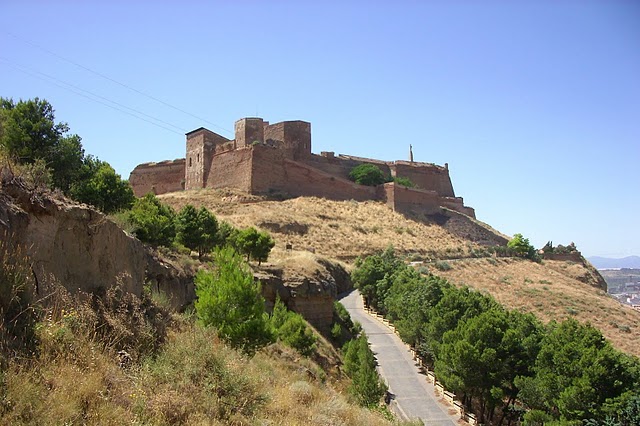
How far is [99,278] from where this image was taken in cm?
682

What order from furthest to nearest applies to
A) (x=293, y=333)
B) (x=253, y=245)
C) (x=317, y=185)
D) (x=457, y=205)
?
(x=457, y=205), (x=317, y=185), (x=253, y=245), (x=293, y=333)

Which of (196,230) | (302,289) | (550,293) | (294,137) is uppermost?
(294,137)

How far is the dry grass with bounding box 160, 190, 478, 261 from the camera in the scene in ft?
127

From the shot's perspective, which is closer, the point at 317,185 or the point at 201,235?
the point at 201,235

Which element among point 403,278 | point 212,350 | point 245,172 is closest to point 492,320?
point 403,278

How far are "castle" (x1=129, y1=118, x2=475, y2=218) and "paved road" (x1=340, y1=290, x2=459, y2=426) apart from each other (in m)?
19.2

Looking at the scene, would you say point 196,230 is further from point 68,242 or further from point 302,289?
point 68,242

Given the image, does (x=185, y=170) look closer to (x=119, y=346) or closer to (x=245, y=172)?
(x=245, y=172)

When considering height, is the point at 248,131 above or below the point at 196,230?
above

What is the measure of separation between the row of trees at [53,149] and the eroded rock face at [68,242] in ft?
16.7

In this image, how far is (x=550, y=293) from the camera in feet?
118

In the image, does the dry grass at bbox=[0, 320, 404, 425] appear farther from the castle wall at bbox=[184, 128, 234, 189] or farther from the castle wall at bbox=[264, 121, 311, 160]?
the castle wall at bbox=[264, 121, 311, 160]

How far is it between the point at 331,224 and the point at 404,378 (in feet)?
76.4

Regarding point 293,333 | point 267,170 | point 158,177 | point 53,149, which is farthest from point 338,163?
point 53,149
